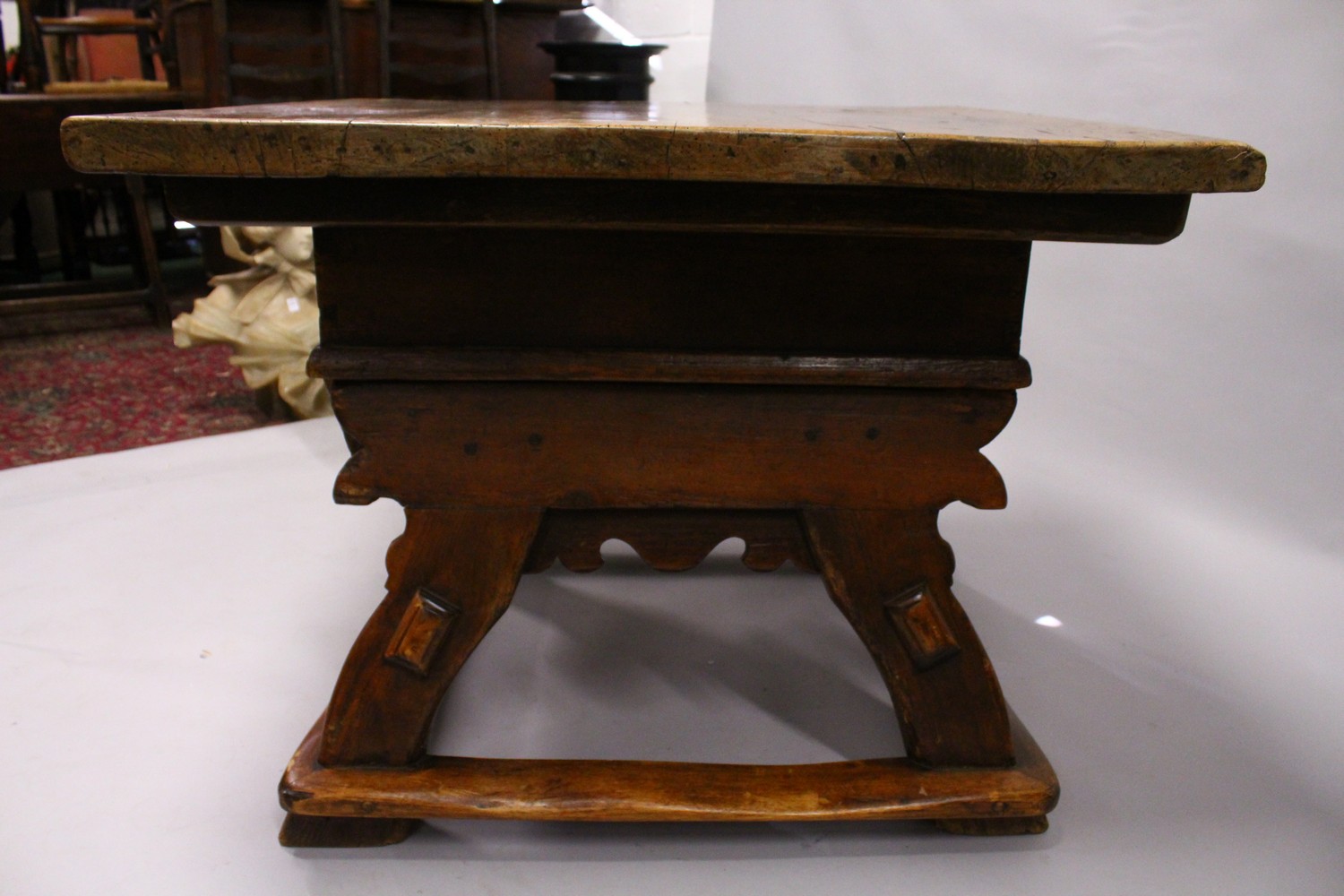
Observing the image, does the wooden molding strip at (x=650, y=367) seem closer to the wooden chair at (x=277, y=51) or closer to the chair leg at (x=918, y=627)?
the chair leg at (x=918, y=627)

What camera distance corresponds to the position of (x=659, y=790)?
3.06 feet

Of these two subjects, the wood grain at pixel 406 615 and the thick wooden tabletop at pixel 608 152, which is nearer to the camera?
the thick wooden tabletop at pixel 608 152

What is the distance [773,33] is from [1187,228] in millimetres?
1208

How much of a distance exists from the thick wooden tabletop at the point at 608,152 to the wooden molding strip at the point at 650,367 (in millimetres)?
186

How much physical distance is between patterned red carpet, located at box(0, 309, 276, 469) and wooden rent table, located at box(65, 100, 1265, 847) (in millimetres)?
1790

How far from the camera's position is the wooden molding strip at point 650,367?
34.5 inches

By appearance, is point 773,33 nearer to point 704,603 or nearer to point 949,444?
point 704,603

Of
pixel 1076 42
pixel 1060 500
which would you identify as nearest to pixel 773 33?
pixel 1076 42

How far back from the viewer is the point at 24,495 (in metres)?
1.69

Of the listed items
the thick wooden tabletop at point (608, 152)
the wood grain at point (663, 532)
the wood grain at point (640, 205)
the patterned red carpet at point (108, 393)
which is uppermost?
the thick wooden tabletop at point (608, 152)

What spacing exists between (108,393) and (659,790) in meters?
2.50

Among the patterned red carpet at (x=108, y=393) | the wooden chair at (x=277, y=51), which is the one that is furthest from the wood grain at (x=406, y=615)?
the wooden chair at (x=277, y=51)

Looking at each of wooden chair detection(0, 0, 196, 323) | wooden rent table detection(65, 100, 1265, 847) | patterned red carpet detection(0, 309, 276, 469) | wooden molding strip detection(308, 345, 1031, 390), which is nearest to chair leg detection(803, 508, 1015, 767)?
wooden rent table detection(65, 100, 1265, 847)

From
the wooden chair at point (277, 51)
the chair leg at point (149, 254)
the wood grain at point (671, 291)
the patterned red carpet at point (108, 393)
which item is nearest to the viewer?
the wood grain at point (671, 291)
